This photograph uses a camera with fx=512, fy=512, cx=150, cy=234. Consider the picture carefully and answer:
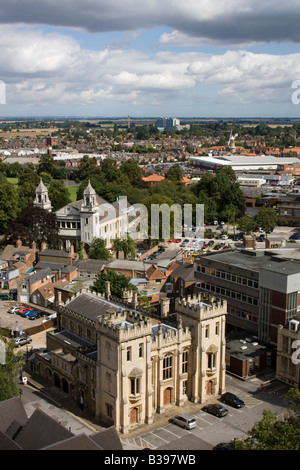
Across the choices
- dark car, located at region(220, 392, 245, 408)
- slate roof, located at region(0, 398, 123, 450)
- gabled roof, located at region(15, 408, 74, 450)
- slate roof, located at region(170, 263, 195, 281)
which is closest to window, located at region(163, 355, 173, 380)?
dark car, located at region(220, 392, 245, 408)

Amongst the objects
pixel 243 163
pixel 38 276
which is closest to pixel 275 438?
pixel 38 276

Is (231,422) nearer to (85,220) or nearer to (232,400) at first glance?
(232,400)

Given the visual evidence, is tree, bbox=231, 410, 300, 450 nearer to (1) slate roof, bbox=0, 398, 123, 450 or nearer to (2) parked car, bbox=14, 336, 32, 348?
(1) slate roof, bbox=0, 398, 123, 450

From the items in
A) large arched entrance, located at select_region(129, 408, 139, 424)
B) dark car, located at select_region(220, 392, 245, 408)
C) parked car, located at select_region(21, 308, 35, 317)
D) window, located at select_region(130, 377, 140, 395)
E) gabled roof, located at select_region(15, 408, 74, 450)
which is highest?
gabled roof, located at select_region(15, 408, 74, 450)

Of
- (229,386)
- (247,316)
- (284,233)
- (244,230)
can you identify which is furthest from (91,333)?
(284,233)

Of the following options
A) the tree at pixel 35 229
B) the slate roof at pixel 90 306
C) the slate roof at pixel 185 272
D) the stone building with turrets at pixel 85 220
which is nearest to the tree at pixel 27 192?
the stone building with turrets at pixel 85 220
